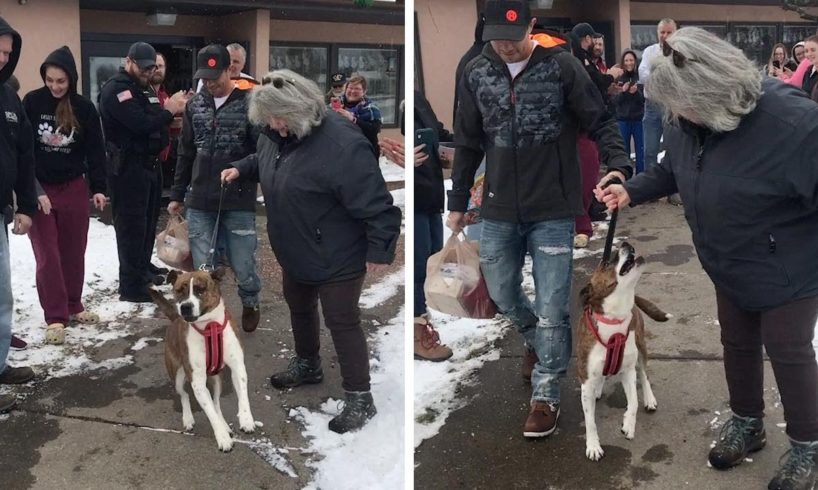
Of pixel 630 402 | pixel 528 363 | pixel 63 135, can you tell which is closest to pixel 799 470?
pixel 630 402

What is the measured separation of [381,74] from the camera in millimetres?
4406

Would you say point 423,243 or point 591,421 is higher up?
point 423,243

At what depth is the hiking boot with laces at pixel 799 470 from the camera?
2.16m

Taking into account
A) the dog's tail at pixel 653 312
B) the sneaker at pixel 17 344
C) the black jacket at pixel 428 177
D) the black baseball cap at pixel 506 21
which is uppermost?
the black baseball cap at pixel 506 21

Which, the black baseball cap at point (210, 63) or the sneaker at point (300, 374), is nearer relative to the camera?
the sneaker at point (300, 374)

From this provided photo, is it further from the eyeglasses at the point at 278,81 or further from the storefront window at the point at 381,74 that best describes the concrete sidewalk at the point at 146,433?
the eyeglasses at the point at 278,81

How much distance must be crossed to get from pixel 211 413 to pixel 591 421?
1.34 metres

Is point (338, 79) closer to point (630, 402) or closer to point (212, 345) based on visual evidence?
point (212, 345)

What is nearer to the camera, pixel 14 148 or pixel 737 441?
pixel 737 441

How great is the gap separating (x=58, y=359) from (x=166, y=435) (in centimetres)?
106

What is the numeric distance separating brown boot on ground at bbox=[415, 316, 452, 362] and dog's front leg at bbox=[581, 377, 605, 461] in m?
0.95

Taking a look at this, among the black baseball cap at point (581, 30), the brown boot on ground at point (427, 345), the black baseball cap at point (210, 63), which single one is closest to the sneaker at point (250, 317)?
the brown boot on ground at point (427, 345)

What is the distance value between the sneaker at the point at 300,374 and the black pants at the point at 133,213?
156 centimetres

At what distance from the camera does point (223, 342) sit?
2816 millimetres
